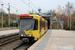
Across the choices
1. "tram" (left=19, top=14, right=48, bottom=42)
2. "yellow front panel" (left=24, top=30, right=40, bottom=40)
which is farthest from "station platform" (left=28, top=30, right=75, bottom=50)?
"tram" (left=19, top=14, right=48, bottom=42)

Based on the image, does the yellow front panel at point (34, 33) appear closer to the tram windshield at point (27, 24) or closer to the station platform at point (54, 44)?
the tram windshield at point (27, 24)

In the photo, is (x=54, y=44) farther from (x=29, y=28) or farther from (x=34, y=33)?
(x=29, y=28)

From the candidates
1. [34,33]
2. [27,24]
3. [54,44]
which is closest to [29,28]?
[27,24]

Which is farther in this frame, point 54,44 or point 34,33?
point 34,33

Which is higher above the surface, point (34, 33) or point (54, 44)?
point (34, 33)

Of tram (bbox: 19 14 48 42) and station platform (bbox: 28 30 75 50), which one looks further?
tram (bbox: 19 14 48 42)

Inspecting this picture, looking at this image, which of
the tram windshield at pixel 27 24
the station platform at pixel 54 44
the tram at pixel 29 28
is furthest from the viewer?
the tram windshield at pixel 27 24

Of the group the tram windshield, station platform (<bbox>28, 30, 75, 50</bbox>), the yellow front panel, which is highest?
the tram windshield

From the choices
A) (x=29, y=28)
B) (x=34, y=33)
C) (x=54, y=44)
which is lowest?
(x=54, y=44)

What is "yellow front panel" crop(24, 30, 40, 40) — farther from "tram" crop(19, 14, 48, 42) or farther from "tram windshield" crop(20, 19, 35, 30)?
"tram windshield" crop(20, 19, 35, 30)

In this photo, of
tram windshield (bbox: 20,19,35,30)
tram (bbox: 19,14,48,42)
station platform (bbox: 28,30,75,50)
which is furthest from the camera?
tram windshield (bbox: 20,19,35,30)

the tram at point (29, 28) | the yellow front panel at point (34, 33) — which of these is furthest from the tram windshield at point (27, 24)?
the yellow front panel at point (34, 33)

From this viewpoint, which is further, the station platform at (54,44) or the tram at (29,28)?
the tram at (29,28)

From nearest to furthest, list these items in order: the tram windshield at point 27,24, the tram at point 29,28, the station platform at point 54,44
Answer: the station platform at point 54,44 < the tram at point 29,28 < the tram windshield at point 27,24
